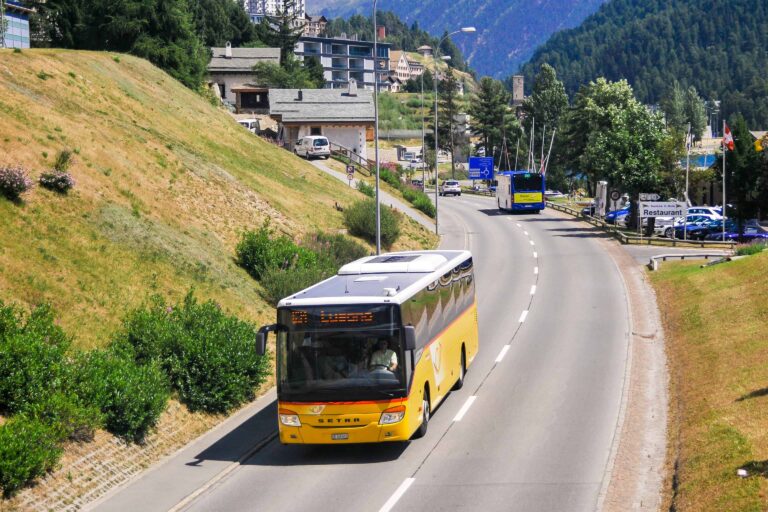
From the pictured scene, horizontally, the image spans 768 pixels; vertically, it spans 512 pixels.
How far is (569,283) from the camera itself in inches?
1769

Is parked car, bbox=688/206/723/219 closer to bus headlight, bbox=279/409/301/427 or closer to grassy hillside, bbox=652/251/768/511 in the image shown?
grassy hillside, bbox=652/251/768/511

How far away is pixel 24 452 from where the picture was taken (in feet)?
52.6

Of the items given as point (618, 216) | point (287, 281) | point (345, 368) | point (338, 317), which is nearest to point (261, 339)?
point (338, 317)

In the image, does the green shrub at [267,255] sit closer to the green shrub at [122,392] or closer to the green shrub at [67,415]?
the green shrub at [122,392]

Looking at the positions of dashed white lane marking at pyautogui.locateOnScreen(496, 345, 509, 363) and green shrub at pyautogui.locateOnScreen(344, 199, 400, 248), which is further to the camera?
green shrub at pyautogui.locateOnScreen(344, 199, 400, 248)

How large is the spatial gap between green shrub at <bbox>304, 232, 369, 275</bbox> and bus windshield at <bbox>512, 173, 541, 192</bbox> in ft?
113

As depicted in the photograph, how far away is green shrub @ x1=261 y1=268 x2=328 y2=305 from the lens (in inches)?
1332

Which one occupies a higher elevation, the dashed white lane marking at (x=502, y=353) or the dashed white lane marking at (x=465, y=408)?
the dashed white lane marking at (x=502, y=353)

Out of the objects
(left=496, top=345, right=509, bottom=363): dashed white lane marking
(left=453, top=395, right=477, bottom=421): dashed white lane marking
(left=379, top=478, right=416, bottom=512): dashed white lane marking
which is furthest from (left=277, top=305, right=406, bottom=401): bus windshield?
(left=496, top=345, right=509, bottom=363): dashed white lane marking

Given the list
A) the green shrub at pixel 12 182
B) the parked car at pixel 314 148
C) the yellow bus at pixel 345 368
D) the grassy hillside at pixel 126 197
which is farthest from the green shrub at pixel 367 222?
the yellow bus at pixel 345 368

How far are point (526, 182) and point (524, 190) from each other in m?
0.86

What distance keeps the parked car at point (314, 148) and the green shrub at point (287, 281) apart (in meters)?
44.0

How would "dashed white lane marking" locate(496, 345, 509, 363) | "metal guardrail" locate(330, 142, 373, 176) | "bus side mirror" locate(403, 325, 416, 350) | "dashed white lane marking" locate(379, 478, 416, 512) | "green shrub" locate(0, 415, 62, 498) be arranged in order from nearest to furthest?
"green shrub" locate(0, 415, 62, 498) → "dashed white lane marking" locate(379, 478, 416, 512) → "bus side mirror" locate(403, 325, 416, 350) → "dashed white lane marking" locate(496, 345, 509, 363) → "metal guardrail" locate(330, 142, 373, 176)

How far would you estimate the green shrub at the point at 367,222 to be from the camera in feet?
162
